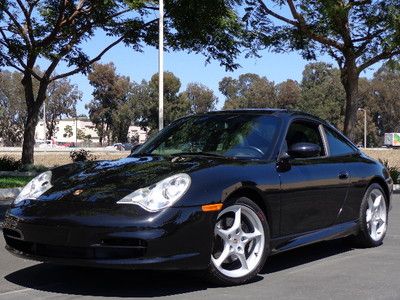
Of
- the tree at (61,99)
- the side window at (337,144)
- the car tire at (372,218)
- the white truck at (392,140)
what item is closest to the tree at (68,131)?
the tree at (61,99)

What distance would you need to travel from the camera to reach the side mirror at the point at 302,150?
5.30 metres

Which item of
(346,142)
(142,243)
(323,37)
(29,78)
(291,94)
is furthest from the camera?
(291,94)

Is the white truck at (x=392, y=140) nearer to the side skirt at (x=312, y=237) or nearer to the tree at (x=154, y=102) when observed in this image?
the tree at (x=154, y=102)

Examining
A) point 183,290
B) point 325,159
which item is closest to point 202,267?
point 183,290

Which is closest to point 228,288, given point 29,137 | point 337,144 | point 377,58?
point 337,144

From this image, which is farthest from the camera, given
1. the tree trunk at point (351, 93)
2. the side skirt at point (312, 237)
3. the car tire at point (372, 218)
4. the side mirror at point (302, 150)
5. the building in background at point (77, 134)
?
the building in background at point (77, 134)

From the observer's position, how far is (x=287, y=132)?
556 cm

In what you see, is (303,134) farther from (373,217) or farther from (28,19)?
(28,19)

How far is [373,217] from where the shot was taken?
258 inches

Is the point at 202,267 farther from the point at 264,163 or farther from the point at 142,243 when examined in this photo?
the point at 264,163

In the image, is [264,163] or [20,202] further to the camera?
[264,163]

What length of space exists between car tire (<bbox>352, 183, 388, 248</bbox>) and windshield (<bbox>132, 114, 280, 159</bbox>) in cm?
159

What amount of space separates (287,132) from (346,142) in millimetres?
1207

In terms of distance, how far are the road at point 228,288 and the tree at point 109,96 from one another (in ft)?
238
